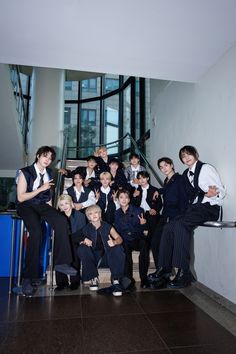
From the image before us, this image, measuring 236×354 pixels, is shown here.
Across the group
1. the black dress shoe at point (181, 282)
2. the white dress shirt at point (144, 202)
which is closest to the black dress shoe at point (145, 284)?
the black dress shoe at point (181, 282)

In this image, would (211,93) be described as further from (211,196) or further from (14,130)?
(14,130)

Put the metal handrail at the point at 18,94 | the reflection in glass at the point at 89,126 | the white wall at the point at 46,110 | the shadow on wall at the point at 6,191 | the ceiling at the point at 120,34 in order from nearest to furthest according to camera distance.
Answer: the ceiling at the point at 120,34
the metal handrail at the point at 18,94
the white wall at the point at 46,110
the shadow on wall at the point at 6,191
the reflection in glass at the point at 89,126

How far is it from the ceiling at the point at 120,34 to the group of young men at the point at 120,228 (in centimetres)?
97

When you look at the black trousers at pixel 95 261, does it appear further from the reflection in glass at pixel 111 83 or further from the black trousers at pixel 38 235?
the reflection in glass at pixel 111 83

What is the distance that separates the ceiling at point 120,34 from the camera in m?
2.01

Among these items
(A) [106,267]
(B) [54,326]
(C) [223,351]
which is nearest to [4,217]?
(A) [106,267]

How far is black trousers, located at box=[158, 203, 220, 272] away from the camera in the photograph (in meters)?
2.60

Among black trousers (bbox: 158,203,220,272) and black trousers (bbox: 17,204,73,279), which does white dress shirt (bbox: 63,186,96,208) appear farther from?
black trousers (bbox: 158,203,220,272)

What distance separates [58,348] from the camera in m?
1.68

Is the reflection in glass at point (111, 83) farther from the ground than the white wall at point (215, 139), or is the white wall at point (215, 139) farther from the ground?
the reflection in glass at point (111, 83)

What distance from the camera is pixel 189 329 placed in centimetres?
195

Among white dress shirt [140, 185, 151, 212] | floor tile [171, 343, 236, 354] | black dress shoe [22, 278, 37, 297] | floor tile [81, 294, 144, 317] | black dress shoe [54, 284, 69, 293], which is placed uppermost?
white dress shirt [140, 185, 151, 212]

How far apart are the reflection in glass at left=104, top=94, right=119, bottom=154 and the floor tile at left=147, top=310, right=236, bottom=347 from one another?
26.4 feet

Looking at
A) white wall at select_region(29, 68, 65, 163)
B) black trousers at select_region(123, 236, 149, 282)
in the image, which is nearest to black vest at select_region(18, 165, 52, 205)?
black trousers at select_region(123, 236, 149, 282)
